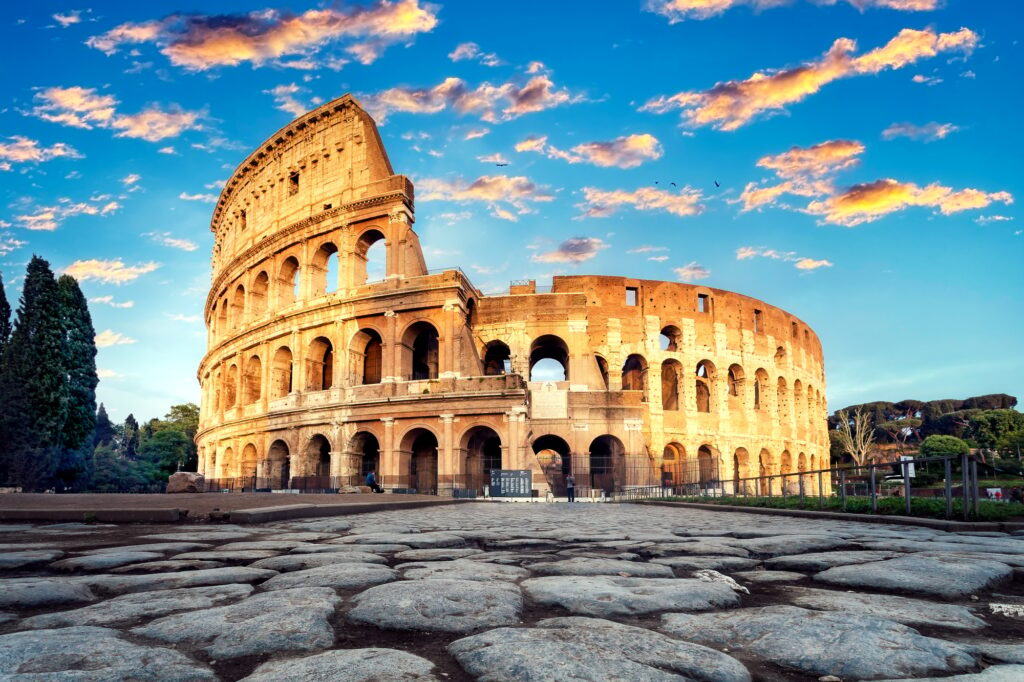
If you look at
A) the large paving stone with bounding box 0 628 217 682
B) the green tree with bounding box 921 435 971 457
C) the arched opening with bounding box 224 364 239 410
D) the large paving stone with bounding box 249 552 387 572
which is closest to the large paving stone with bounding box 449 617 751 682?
the large paving stone with bounding box 0 628 217 682

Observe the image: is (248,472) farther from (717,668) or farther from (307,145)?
(717,668)

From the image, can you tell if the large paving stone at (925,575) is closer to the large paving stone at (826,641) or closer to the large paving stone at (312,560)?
the large paving stone at (826,641)

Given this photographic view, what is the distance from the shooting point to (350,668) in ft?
4.80

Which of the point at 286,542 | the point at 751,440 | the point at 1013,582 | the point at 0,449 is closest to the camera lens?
the point at 1013,582

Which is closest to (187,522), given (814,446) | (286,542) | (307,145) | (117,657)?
(286,542)

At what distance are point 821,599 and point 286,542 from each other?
348 centimetres

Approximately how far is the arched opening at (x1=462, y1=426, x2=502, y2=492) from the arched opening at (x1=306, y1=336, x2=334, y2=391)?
6.98 m

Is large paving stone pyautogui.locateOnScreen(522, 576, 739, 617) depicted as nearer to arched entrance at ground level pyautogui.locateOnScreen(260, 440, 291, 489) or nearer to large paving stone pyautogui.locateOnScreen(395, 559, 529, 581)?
large paving stone pyautogui.locateOnScreen(395, 559, 529, 581)

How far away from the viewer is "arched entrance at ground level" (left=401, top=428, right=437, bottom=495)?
26.8m

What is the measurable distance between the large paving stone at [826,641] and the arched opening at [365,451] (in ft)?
83.1

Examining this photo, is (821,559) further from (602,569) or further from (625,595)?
(625,595)

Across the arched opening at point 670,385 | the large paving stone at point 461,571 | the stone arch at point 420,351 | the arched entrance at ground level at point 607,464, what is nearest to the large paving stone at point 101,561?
the large paving stone at point 461,571

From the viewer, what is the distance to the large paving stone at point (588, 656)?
56.9 inches

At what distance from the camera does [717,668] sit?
1.52 metres
